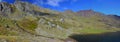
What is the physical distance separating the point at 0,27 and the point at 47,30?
7515cm

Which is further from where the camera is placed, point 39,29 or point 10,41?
point 39,29

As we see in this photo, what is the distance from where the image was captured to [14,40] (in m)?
79.4

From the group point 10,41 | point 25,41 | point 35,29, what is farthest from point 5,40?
point 35,29

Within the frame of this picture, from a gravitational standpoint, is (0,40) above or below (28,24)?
below

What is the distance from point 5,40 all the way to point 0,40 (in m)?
2.18

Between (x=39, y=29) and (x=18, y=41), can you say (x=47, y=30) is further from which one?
(x=18, y=41)

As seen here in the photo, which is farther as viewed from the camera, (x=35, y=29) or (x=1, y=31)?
(x=35, y=29)

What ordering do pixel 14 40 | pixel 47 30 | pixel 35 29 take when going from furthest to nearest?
pixel 47 30 < pixel 35 29 < pixel 14 40

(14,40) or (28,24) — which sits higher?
(28,24)

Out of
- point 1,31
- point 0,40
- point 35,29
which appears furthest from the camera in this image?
point 35,29

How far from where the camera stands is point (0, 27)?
393 ft

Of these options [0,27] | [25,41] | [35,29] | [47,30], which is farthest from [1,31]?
[47,30]

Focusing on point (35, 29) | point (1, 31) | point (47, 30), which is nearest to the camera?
point (1, 31)

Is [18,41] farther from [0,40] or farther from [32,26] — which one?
[32,26]
